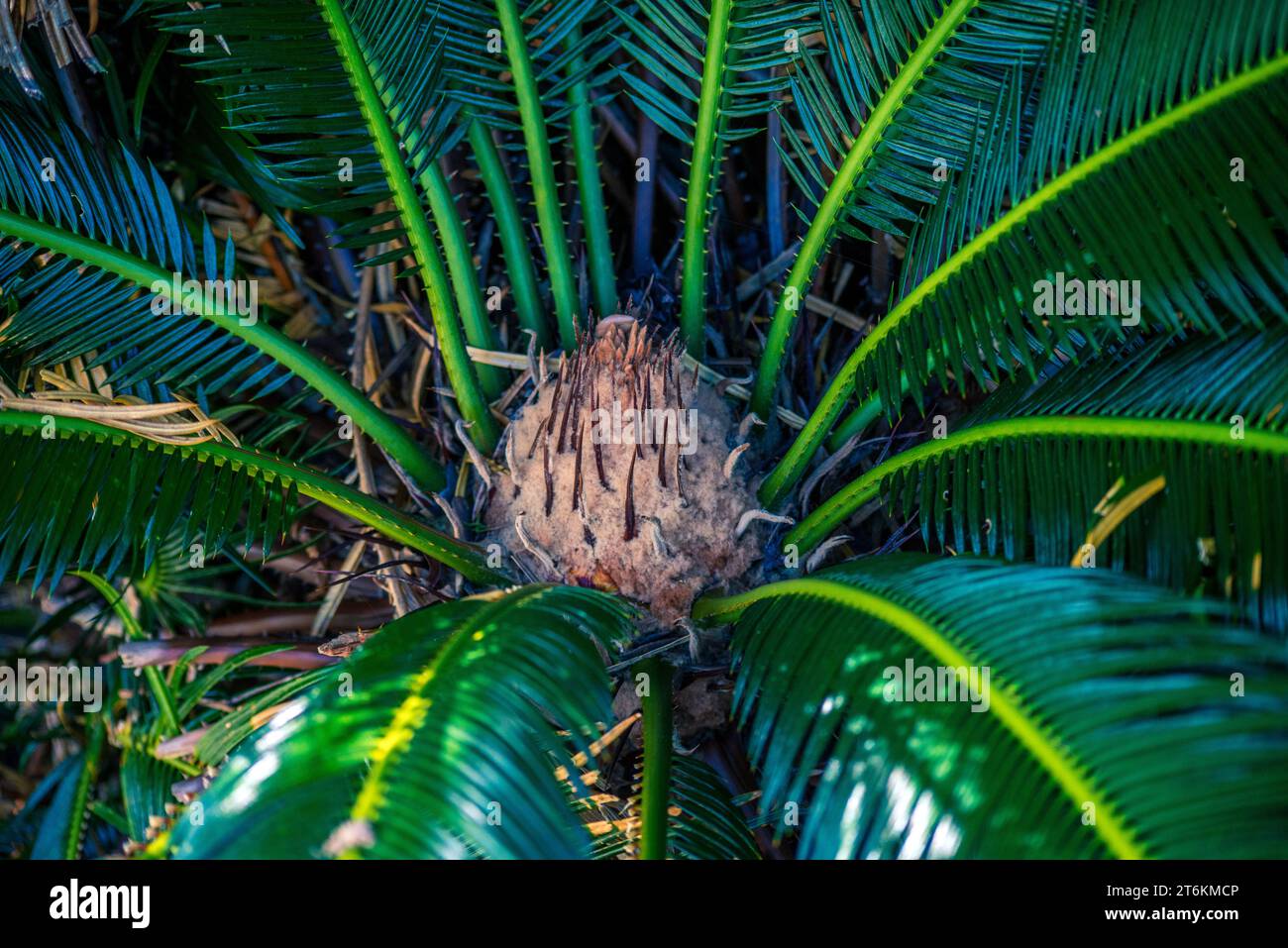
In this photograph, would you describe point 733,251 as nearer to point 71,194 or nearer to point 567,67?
point 567,67

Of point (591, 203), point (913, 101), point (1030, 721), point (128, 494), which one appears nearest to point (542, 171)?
point (591, 203)

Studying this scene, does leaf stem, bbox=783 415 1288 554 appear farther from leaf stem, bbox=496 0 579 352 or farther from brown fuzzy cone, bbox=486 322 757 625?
leaf stem, bbox=496 0 579 352

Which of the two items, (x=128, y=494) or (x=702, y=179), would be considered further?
(x=702, y=179)

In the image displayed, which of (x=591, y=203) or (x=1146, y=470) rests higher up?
(x=591, y=203)

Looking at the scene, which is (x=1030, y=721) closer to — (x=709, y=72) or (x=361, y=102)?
(x=709, y=72)

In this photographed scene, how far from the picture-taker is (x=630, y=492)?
1474mm

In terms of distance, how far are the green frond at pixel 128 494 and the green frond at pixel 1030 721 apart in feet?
2.22

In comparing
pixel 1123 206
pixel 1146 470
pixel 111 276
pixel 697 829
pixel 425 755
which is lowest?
pixel 697 829

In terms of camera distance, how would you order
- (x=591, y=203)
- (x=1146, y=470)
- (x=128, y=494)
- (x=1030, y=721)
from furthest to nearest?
1. (x=591, y=203)
2. (x=128, y=494)
3. (x=1146, y=470)
4. (x=1030, y=721)

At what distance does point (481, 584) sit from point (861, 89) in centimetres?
93

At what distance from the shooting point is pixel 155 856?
3.16 ft

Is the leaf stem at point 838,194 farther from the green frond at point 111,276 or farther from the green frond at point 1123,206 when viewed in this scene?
the green frond at point 111,276

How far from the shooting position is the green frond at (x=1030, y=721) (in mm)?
875

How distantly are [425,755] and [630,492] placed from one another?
59 cm
